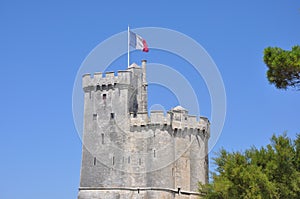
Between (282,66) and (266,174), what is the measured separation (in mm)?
→ 13447

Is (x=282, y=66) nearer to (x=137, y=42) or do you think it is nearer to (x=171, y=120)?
(x=171, y=120)

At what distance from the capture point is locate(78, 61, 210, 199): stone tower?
139 feet

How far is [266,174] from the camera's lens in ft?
94.4

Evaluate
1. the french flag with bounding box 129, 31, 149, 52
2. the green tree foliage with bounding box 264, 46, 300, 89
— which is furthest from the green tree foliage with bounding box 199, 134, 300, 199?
the french flag with bounding box 129, 31, 149, 52

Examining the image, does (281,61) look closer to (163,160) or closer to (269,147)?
(269,147)

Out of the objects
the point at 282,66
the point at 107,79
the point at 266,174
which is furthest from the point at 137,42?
the point at 282,66

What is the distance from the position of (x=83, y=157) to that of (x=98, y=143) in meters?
1.76

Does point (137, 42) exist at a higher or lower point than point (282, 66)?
higher

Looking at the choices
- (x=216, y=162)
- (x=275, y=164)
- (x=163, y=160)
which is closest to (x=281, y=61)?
(x=275, y=164)

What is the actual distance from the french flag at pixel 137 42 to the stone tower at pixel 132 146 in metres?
2.66

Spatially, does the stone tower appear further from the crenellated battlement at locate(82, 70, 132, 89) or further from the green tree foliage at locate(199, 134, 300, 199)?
the green tree foliage at locate(199, 134, 300, 199)

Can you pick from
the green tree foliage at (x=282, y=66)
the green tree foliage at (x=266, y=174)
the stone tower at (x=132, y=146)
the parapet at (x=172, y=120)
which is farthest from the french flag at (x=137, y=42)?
the green tree foliage at (x=282, y=66)

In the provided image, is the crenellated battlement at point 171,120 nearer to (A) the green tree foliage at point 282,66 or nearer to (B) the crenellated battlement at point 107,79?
(B) the crenellated battlement at point 107,79

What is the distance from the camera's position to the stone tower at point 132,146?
42312 mm
